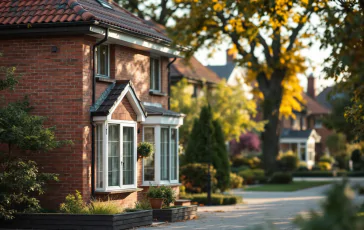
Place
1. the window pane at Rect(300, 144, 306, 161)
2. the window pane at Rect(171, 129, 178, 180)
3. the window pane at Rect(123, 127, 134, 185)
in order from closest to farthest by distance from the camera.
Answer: the window pane at Rect(123, 127, 134, 185) → the window pane at Rect(171, 129, 178, 180) → the window pane at Rect(300, 144, 306, 161)

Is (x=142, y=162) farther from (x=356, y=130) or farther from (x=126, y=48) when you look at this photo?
(x=356, y=130)

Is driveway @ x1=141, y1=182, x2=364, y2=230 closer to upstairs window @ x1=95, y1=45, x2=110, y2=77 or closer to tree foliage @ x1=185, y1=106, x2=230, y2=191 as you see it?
tree foliage @ x1=185, y1=106, x2=230, y2=191

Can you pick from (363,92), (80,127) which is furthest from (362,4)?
(80,127)

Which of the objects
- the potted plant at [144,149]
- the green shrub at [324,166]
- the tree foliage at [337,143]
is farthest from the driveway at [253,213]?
the tree foliage at [337,143]

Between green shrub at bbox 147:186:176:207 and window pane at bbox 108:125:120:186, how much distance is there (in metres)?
1.18

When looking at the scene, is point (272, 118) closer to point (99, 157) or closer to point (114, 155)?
point (114, 155)

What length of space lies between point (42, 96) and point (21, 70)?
952 millimetres

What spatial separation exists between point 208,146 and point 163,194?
358 inches

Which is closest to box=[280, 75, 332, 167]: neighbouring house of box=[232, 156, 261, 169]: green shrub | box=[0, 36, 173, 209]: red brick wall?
box=[232, 156, 261, 169]: green shrub

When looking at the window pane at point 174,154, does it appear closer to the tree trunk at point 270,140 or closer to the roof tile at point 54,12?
the roof tile at point 54,12

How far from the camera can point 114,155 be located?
19.3 m

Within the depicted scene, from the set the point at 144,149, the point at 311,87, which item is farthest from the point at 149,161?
the point at 311,87

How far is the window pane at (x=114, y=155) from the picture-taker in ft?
62.7

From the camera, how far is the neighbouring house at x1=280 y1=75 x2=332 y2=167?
7131 centimetres
